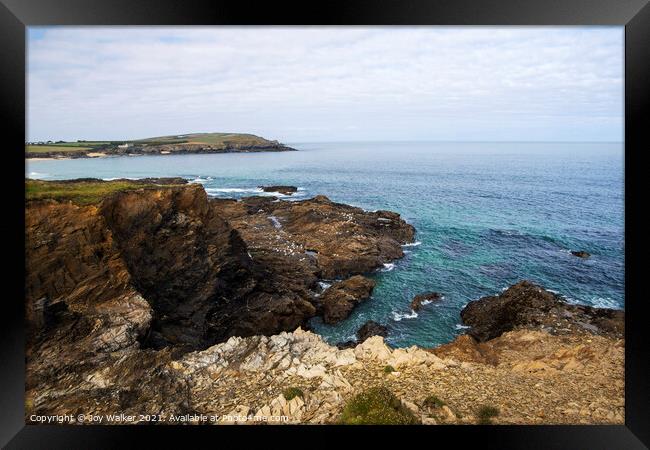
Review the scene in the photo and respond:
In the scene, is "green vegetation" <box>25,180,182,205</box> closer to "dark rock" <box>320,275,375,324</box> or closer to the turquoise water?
the turquoise water

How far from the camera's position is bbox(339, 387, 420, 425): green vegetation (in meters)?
6.16

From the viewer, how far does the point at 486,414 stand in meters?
6.30

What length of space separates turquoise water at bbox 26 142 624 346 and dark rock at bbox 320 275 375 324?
262 mm

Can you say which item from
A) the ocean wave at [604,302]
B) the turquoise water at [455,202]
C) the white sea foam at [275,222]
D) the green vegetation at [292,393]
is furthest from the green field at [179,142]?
the ocean wave at [604,302]

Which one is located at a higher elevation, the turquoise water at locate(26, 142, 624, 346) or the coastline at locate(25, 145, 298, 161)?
the coastline at locate(25, 145, 298, 161)

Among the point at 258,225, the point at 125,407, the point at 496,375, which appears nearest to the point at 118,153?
the point at 258,225

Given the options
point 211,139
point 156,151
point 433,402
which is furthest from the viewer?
point 211,139

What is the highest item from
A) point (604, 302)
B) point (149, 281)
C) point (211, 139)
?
point (211, 139)

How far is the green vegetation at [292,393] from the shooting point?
6.41 metres

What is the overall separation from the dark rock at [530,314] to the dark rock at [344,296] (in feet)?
10.4

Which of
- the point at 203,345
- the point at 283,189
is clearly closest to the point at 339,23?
the point at 203,345

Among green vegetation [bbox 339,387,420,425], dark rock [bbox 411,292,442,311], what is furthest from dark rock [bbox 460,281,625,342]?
green vegetation [bbox 339,387,420,425]

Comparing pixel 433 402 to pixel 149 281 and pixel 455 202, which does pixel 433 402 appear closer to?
pixel 149 281

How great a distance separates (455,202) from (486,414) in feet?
24.2
